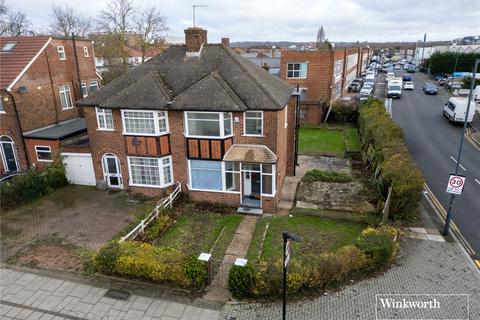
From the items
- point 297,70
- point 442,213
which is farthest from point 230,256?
point 297,70

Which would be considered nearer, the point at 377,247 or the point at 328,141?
the point at 377,247

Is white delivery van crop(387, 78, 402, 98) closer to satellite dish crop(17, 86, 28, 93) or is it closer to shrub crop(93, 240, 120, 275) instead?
satellite dish crop(17, 86, 28, 93)

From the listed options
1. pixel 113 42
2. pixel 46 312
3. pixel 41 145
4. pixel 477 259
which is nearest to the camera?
pixel 46 312

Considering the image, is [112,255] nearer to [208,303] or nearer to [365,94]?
[208,303]

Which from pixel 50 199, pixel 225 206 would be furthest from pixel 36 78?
pixel 225 206

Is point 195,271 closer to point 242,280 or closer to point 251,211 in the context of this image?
point 242,280
